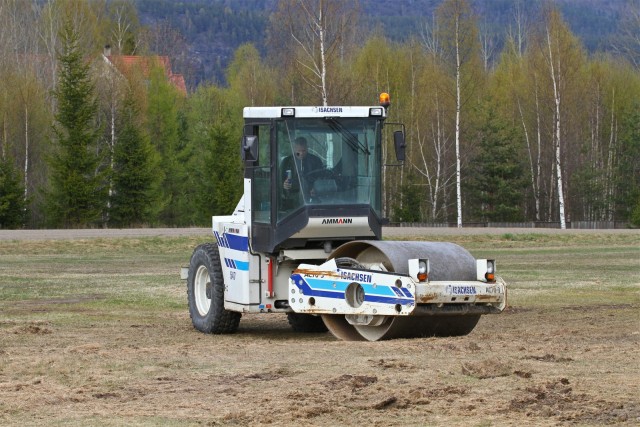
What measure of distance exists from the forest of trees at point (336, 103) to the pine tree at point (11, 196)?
2.7 inches

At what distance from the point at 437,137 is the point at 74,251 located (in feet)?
121

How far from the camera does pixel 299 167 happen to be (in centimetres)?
1606

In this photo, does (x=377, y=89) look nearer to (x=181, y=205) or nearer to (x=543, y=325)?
(x=181, y=205)

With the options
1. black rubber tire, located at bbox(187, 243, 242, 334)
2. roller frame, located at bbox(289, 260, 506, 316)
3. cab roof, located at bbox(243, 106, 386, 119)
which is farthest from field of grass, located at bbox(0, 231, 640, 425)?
cab roof, located at bbox(243, 106, 386, 119)

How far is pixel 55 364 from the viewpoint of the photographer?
13.1 m

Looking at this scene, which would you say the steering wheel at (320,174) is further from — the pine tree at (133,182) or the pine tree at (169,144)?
the pine tree at (169,144)

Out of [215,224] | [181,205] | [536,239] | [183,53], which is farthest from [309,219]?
[183,53]

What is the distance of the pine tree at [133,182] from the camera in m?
61.9

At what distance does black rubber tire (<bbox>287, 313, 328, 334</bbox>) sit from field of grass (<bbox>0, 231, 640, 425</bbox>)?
27 centimetres

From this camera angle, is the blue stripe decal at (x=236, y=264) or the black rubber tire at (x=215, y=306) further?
the black rubber tire at (x=215, y=306)

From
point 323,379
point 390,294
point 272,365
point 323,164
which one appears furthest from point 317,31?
point 323,379

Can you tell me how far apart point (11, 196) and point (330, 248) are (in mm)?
44355

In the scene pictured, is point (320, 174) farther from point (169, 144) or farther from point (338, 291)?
point (169, 144)

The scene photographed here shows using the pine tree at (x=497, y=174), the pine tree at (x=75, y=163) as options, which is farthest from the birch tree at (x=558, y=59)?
the pine tree at (x=75, y=163)
